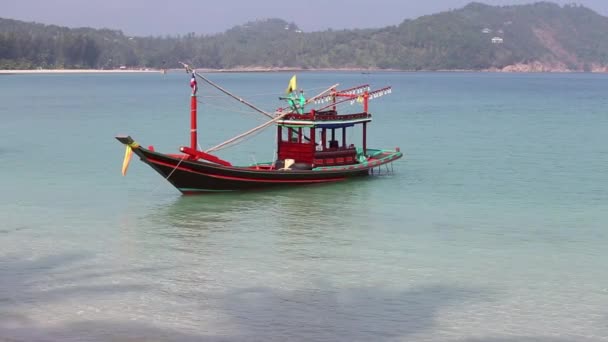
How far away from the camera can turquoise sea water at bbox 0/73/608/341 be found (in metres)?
16.6

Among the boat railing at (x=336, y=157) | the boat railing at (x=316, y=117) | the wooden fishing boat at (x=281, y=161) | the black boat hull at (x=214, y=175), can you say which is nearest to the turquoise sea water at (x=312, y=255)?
the black boat hull at (x=214, y=175)

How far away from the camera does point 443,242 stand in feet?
78.2

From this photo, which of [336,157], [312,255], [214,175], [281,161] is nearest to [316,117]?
[281,161]

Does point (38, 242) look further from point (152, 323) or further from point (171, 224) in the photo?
point (152, 323)

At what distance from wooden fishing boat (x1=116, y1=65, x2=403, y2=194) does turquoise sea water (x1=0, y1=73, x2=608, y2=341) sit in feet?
1.98

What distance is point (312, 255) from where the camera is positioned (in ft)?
72.9

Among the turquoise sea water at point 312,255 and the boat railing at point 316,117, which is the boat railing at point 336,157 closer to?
the turquoise sea water at point 312,255

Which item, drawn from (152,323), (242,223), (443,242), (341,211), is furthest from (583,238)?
(152,323)

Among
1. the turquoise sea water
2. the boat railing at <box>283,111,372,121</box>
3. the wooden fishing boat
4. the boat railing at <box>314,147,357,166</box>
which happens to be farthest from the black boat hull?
the boat railing at <box>283,111,372,121</box>

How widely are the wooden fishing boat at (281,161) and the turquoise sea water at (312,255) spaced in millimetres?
604

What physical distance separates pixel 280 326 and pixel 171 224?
417 inches

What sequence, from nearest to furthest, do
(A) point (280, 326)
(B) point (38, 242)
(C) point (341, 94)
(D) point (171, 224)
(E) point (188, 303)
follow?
(A) point (280, 326) < (E) point (188, 303) < (B) point (38, 242) < (D) point (171, 224) < (C) point (341, 94)

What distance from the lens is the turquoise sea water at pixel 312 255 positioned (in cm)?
1656

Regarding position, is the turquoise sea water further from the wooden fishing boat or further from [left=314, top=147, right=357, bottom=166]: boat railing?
[left=314, top=147, right=357, bottom=166]: boat railing
